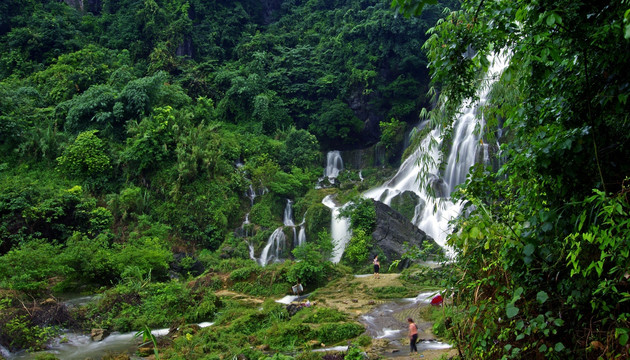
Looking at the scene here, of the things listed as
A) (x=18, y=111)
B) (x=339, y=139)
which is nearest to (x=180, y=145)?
(x=18, y=111)

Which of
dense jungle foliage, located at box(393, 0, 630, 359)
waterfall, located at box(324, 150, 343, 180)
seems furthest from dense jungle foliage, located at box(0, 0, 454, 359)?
dense jungle foliage, located at box(393, 0, 630, 359)

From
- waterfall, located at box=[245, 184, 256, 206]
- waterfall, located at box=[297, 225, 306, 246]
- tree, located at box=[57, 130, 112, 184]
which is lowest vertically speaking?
waterfall, located at box=[297, 225, 306, 246]

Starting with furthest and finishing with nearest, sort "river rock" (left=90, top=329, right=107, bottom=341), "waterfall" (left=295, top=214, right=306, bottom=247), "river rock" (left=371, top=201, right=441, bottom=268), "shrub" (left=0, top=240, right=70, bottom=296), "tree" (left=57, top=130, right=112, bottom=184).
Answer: "tree" (left=57, top=130, right=112, bottom=184), "waterfall" (left=295, top=214, right=306, bottom=247), "river rock" (left=371, top=201, right=441, bottom=268), "shrub" (left=0, top=240, right=70, bottom=296), "river rock" (left=90, top=329, right=107, bottom=341)

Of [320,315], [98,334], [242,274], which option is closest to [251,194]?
A: [242,274]

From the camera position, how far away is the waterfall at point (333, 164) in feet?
92.7

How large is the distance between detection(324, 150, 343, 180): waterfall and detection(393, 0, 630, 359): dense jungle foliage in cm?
2430

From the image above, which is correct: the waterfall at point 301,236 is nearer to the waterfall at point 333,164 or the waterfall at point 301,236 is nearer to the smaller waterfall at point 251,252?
the smaller waterfall at point 251,252

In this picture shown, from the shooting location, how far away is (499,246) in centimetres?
345

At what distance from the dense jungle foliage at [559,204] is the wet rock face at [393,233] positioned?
537 inches

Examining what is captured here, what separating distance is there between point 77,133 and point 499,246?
2284 cm

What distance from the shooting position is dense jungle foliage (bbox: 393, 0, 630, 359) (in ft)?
8.91

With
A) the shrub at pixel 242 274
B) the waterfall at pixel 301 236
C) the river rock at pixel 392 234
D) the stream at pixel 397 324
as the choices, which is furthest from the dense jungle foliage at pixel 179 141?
the river rock at pixel 392 234

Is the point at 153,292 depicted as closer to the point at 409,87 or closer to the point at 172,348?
the point at 172,348

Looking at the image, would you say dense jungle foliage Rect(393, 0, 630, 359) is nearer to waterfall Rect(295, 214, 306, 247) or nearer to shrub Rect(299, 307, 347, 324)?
shrub Rect(299, 307, 347, 324)
